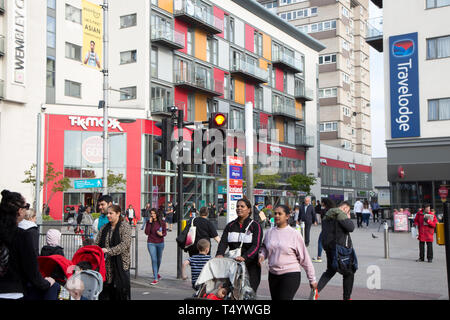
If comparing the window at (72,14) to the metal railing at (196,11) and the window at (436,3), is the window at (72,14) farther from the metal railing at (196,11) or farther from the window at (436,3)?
the window at (436,3)

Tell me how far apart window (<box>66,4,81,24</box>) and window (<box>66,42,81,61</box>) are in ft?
6.41

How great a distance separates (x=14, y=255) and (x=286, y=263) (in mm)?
3128

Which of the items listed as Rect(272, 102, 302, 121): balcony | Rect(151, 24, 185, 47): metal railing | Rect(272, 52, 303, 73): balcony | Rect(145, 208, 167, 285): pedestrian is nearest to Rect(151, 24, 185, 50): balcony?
Rect(151, 24, 185, 47): metal railing

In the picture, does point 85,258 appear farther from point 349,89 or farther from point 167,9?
point 349,89

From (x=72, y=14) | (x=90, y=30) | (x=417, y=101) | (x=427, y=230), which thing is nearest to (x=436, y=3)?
(x=417, y=101)

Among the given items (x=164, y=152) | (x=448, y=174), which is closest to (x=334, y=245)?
(x=164, y=152)

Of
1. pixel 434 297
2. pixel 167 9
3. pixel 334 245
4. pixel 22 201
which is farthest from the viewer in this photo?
pixel 167 9

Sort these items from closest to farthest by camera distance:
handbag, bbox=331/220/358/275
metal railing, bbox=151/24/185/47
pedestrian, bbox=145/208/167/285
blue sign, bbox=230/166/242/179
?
handbag, bbox=331/220/358/275, blue sign, bbox=230/166/242/179, pedestrian, bbox=145/208/167/285, metal railing, bbox=151/24/185/47

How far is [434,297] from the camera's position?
9273mm

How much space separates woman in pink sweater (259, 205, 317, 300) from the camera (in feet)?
20.4

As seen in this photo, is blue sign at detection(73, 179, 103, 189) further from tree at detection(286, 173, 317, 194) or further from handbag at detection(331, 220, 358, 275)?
tree at detection(286, 173, 317, 194)

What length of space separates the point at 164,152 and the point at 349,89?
6893 centimetres

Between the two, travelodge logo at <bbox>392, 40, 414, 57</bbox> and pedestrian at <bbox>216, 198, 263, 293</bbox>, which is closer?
pedestrian at <bbox>216, 198, 263, 293</bbox>

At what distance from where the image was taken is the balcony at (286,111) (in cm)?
5447
